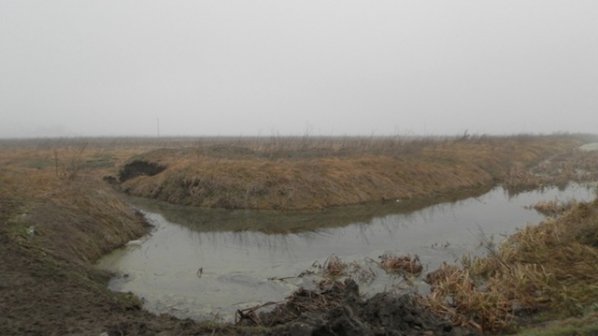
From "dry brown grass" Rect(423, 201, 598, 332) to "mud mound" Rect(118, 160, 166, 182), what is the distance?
22261 millimetres

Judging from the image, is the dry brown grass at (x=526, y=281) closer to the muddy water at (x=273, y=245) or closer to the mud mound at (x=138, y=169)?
the muddy water at (x=273, y=245)

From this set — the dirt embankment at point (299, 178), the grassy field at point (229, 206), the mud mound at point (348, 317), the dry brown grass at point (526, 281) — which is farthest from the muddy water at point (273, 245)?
the mud mound at point (348, 317)

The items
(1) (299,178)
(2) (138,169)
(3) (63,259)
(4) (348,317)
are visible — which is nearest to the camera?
(4) (348,317)

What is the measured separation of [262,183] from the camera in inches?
849

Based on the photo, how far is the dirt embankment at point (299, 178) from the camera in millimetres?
21047

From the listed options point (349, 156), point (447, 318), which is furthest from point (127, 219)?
point (349, 156)

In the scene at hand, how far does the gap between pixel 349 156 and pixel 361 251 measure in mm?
15569

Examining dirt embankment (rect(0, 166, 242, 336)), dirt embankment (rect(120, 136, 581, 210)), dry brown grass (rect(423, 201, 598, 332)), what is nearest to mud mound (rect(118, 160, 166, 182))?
dirt embankment (rect(120, 136, 581, 210))

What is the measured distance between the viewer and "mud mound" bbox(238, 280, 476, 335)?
5.68m

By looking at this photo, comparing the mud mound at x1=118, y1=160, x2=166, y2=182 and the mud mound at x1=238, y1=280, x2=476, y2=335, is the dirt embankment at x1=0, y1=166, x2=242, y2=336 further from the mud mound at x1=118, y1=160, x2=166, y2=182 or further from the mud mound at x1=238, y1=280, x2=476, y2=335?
the mud mound at x1=118, y1=160, x2=166, y2=182

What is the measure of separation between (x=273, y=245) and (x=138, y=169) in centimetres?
1858

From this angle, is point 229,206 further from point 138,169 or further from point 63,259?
point 138,169

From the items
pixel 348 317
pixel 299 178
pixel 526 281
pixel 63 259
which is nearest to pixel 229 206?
pixel 299 178

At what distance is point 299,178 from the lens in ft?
72.6
